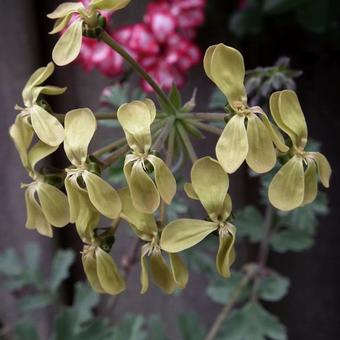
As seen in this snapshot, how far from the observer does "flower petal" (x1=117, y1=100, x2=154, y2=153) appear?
563 mm

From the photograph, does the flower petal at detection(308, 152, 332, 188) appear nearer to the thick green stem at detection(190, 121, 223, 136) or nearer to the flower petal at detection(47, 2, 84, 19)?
the thick green stem at detection(190, 121, 223, 136)

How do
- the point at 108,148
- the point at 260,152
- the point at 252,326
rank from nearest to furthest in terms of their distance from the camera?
the point at 260,152 → the point at 108,148 → the point at 252,326

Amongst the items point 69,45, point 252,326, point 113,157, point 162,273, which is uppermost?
point 69,45

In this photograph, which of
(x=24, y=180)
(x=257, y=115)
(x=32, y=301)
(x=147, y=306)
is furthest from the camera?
(x=147, y=306)

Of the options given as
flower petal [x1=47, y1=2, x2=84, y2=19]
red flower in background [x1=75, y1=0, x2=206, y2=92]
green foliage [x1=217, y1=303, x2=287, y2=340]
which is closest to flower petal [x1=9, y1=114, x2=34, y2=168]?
flower petal [x1=47, y1=2, x2=84, y2=19]

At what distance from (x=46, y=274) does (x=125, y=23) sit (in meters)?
0.53

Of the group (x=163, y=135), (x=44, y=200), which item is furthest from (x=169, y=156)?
(x=44, y=200)

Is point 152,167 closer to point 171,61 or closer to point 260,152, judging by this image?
point 260,152

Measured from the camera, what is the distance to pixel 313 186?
609mm

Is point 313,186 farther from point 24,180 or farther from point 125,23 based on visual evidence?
point 24,180

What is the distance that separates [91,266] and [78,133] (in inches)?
5.0

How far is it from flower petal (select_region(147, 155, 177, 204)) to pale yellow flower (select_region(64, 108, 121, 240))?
4 cm

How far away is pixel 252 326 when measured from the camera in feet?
3.24

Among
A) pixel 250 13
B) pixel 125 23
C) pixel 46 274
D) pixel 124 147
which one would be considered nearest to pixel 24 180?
pixel 46 274
